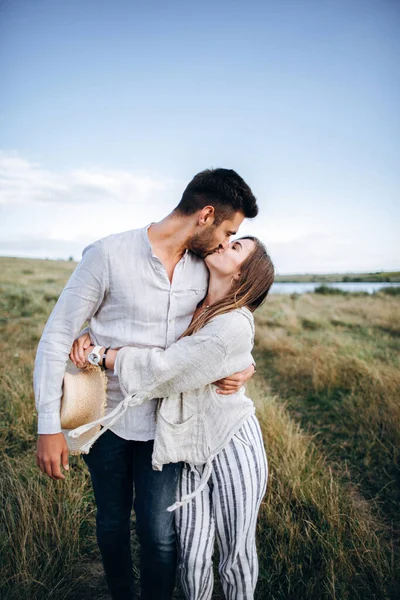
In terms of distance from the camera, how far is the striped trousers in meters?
1.78

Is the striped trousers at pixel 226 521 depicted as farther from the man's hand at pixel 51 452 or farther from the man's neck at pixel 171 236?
the man's neck at pixel 171 236

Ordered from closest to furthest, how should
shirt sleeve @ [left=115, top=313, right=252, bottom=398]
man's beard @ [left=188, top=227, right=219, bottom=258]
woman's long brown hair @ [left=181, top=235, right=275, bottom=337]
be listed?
shirt sleeve @ [left=115, top=313, right=252, bottom=398]
woman's long brown hair @ [left=181, top=235, right=275, bottom=337]
man's beard @ [left=188, top=227, right=219, bottom=258]

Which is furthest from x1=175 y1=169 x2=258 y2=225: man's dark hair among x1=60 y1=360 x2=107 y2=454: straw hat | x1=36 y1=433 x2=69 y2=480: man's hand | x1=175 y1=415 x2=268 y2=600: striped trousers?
x1=36 y1=433 x2=69 y2=480: man's hand

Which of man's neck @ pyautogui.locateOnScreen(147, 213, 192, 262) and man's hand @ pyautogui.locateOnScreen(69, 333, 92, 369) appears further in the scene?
man's neck @ pyautogui.locateOnScreen(147, 213, 192, 262)

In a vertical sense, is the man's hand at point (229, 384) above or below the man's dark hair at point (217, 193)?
below

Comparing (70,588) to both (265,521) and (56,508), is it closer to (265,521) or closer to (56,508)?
(56,508)

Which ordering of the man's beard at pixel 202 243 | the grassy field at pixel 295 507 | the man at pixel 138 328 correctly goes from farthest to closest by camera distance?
the grassy field at pixel 295 507 < the man's beard at pixel 202 243 < the man at pixel 138 328

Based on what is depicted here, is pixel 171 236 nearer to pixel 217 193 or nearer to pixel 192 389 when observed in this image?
pixel 217 193

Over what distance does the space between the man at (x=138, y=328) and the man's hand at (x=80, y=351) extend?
0.18 feet

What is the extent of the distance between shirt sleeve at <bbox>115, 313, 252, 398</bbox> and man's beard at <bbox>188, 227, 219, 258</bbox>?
0.46 m

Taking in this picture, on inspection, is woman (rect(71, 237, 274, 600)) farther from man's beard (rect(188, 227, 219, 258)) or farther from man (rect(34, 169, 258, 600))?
man's beard (rect(188, 227, 219, 258))

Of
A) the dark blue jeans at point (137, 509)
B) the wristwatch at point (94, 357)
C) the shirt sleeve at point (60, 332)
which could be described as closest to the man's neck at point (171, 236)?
the shirt sleeve at point (60, 332)

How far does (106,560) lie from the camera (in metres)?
1.97

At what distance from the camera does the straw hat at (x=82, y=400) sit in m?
1.76
